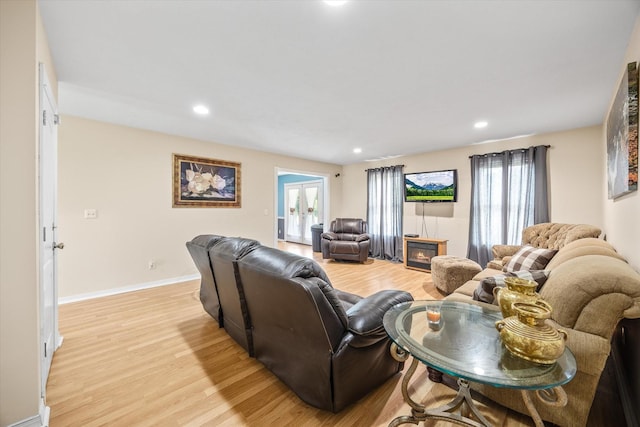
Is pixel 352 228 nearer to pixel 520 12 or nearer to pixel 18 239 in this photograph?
pixel 520 12

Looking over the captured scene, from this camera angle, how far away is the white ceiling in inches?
62.2

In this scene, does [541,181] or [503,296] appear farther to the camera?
[541,181]

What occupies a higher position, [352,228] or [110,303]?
[352,228]

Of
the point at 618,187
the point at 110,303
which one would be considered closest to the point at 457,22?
the point at 618,187

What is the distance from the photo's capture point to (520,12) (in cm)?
156

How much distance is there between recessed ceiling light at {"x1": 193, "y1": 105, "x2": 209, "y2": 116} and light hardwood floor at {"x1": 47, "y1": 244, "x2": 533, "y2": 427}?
246 centimetres

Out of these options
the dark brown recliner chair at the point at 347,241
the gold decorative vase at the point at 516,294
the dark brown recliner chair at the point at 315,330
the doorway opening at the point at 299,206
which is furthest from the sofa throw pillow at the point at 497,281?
the doorway opening at the point at 299,206

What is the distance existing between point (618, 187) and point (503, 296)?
1.74 metres

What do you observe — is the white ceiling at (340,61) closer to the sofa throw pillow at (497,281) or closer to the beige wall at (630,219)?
the beige wall at (630,219)

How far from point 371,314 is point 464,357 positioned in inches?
20.3

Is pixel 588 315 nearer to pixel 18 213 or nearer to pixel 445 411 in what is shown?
pixel 445 411

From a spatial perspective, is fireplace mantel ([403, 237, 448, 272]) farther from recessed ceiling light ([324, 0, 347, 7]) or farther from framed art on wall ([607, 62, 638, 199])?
recessed ceiling light ([324, 0, 347, 7])

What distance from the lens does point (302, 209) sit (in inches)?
341

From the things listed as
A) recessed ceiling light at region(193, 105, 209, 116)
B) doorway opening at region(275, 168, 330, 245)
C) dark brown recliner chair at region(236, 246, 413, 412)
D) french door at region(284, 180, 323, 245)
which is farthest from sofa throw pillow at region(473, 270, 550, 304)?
french door at region(284, 180, 323, 245)
